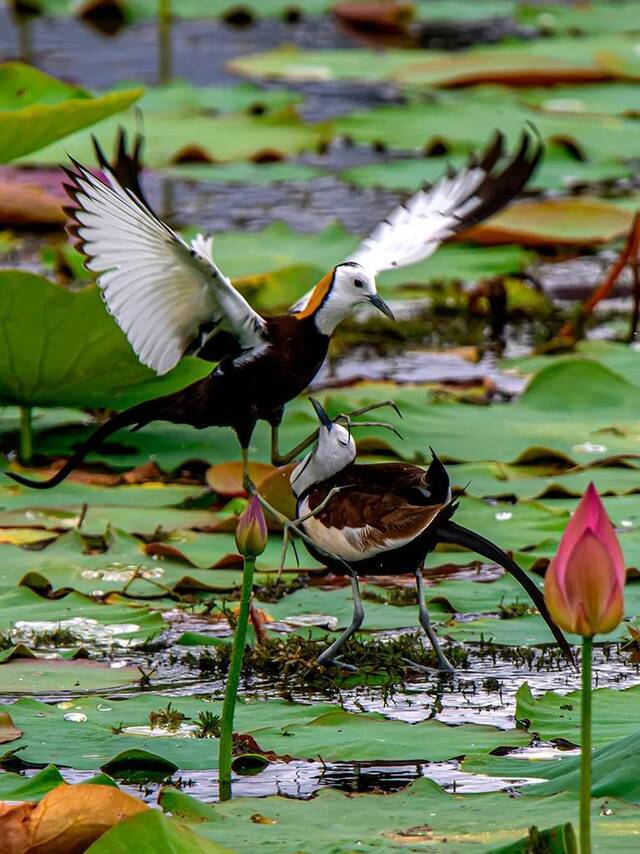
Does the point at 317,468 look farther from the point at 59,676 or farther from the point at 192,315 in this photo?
the point at 192,315

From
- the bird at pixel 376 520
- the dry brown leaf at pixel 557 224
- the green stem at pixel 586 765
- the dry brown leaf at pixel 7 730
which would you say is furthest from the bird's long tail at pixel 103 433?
the dry brown leaf at pixel 557 224

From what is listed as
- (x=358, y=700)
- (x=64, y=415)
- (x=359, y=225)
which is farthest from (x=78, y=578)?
(x=359, y=225)

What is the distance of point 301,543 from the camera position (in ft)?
15.3

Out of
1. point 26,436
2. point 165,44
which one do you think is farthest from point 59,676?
point 165,44

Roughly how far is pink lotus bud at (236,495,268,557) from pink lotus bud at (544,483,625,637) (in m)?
0.60

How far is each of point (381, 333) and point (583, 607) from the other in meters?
5.44

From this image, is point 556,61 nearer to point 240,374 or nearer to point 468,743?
point 240,374

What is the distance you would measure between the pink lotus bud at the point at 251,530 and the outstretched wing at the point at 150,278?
5.82 feet

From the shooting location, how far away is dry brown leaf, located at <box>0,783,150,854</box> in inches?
97.7

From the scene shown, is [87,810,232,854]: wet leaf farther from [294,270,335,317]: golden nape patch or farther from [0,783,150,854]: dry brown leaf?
[294,270,335,317]: golden nape patch

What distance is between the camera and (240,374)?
191 inches

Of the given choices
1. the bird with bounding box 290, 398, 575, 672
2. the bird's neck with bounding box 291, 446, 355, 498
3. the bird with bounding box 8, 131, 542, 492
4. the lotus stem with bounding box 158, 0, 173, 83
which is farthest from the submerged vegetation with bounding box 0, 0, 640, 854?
the lotus stem with bounding box 158, 0, 173, 83

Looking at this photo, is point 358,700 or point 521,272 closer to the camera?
point 358,700

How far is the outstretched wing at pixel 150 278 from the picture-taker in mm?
4234
